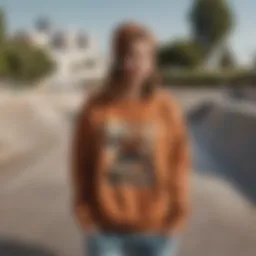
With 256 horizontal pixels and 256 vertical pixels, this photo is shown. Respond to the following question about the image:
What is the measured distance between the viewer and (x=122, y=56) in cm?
228

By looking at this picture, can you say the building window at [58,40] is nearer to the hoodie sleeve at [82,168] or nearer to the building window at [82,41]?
the building window at [82,41]

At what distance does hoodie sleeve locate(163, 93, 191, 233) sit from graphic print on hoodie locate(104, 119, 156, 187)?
80mm

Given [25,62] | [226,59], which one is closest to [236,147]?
[25,62]

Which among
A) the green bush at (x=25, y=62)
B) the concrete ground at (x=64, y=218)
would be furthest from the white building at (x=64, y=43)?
the concrete ground at (x=64, y=218)

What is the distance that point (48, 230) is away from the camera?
21.9ft

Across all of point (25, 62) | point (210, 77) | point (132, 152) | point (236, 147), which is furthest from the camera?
point (25, 62)

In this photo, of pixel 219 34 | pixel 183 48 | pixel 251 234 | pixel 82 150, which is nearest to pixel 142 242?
pixel 82 150

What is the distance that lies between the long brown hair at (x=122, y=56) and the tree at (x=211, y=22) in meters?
50.0

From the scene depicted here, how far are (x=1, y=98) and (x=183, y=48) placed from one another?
75.7 feet

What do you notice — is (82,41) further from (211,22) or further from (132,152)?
(132,152)

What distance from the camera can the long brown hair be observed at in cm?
225

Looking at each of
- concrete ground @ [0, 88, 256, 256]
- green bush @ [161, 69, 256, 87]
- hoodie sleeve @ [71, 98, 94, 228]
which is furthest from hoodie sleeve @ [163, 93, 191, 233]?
green bush @ [161, 69, 256, 87]

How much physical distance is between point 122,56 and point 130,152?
0.35 meters

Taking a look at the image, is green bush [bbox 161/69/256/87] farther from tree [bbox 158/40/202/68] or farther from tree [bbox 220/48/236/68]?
tree [bbox 220/48/236/68]
